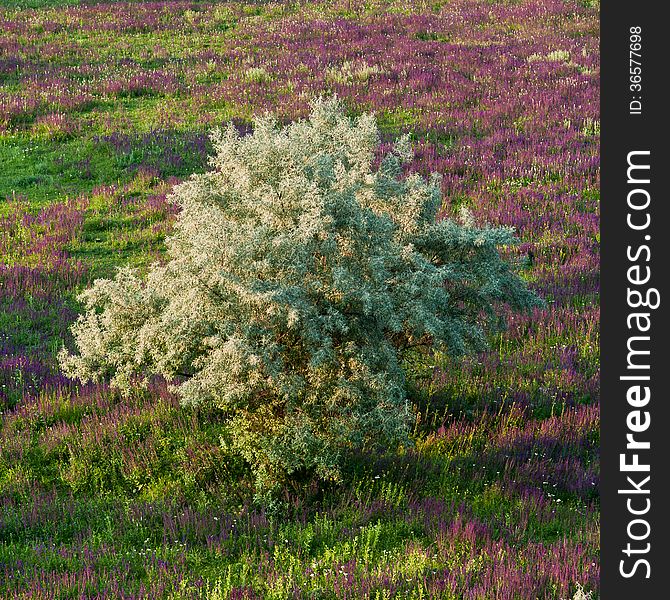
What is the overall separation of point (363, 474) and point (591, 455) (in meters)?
2.38

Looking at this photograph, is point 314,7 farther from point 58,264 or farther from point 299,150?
point 299,150

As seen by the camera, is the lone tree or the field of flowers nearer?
the field of flowers

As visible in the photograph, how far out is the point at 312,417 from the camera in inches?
285

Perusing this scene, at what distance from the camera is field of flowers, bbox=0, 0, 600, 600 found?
5.88m

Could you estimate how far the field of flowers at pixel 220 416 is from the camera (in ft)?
19.3

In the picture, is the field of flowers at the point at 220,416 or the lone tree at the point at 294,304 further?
the lone tree at the point at 294,304

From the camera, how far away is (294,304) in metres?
6.50

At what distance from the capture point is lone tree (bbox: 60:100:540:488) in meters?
6.72

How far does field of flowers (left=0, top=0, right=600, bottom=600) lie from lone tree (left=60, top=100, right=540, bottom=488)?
27.0 inches

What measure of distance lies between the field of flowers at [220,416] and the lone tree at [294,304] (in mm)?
685

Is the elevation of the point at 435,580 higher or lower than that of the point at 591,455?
higher

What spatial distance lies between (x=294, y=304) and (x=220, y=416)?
9.49ft

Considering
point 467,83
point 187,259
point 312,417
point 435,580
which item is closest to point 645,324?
point 435,580

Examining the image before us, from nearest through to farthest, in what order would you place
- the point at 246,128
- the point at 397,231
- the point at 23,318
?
1. the point at 397,231
2. the point at 23,318
3. the point at 246,128
